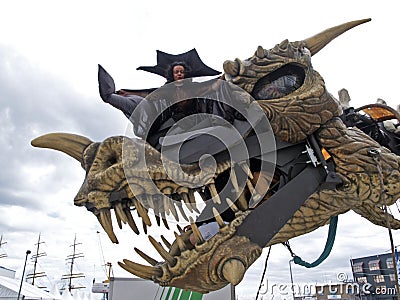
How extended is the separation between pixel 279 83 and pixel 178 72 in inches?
25.0

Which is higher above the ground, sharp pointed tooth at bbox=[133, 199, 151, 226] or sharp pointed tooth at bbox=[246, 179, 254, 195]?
sharp pointed tooth at bbox=[246, 179, 254, 195]

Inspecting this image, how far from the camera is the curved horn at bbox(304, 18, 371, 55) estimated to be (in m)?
2.41

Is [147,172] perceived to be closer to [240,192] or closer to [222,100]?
[240,192]

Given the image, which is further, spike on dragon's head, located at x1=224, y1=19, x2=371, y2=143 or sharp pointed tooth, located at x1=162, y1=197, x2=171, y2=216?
spike on dragon's head, located at x1=224, y1=19, x2=371, y2=143

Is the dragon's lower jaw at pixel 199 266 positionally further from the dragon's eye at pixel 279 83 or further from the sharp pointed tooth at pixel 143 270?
the dragon's eye at pixel 279 83

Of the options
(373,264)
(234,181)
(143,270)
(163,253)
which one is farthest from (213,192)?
(373,264)

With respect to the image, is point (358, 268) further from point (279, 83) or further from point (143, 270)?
point (143, 270)

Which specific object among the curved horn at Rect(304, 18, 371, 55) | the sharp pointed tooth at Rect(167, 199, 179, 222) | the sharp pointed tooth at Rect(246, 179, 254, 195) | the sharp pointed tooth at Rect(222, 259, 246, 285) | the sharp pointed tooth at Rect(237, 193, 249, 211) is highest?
the curved horn at Rect(304, 18, 371, 55)

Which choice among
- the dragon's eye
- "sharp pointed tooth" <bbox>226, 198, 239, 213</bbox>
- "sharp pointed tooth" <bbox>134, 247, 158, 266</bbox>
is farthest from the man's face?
"sharp pointed tooth" <bbox>134, 247, 158, 266</bbox>

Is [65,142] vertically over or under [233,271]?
over

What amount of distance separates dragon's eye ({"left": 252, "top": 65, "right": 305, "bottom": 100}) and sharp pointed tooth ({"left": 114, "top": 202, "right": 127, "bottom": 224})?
1017 millimetres

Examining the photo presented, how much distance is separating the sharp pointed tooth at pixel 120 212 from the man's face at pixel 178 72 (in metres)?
0.90

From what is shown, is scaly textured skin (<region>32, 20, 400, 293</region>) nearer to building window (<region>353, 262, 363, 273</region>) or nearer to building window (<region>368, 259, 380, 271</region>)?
building window (<region>368, 259, 380, 271</region>)

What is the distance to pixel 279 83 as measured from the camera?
7.24 feet
